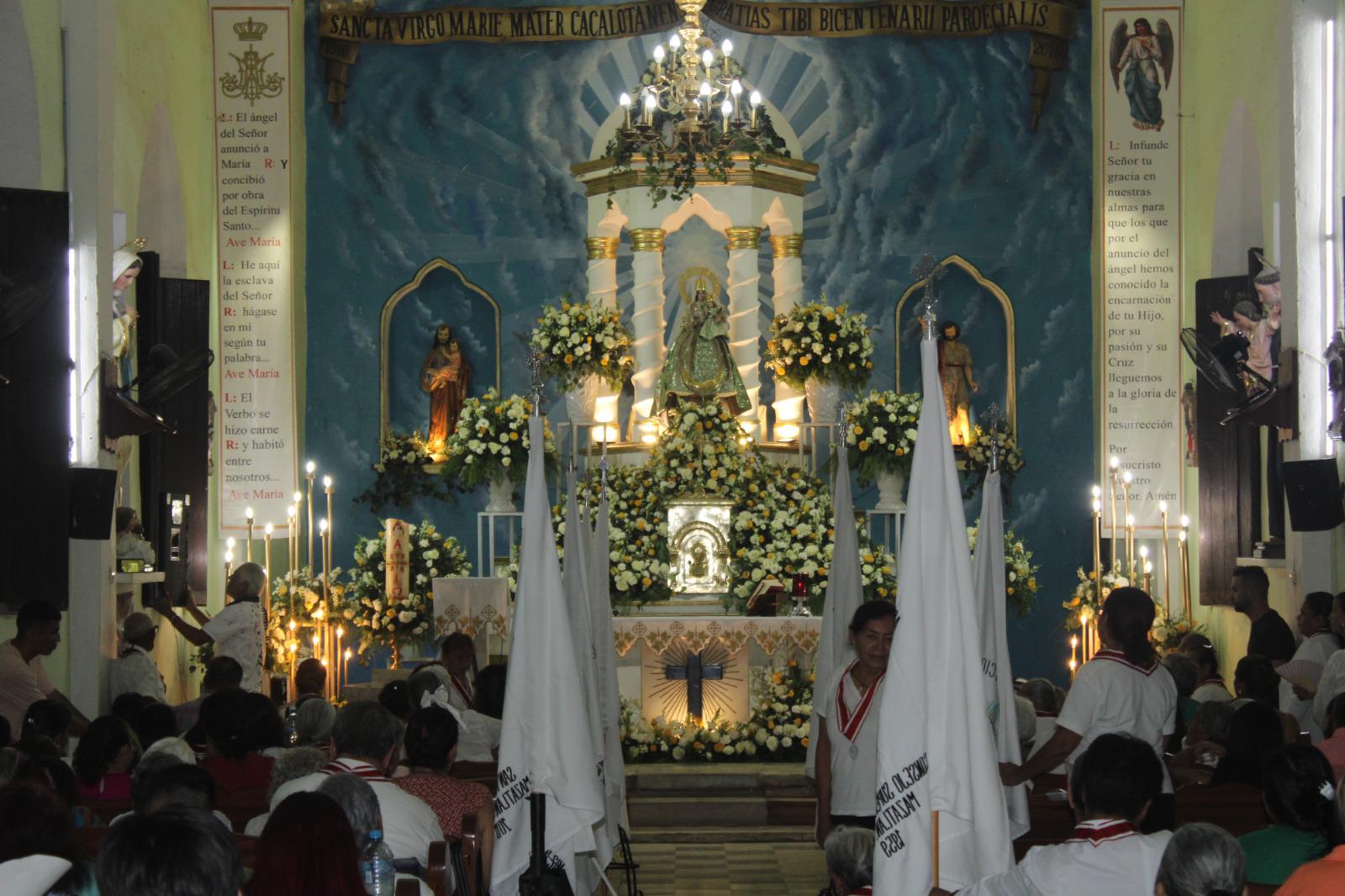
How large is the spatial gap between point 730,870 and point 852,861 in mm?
4731

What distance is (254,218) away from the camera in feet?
48.9

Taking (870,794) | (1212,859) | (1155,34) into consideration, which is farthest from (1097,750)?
(1155,34)

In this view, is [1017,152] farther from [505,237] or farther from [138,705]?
[138,705]

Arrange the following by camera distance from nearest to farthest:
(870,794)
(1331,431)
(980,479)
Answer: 1. (870,794)
2. (1331,431)
3. (980,479)

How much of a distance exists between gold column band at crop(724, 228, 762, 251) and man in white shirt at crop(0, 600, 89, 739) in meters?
7.62

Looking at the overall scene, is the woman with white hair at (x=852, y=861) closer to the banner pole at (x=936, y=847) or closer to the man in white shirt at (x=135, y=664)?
the banner pole at (x=936, y=847)

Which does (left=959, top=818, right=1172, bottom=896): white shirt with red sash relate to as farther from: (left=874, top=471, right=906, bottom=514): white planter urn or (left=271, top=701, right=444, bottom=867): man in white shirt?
(left=874, top=471, right=906, bottom=514): white planter urn

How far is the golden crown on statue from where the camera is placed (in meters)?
14.9

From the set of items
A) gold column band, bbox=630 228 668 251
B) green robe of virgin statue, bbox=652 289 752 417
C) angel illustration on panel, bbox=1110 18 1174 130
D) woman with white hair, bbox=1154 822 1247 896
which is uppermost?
angel illustration on panel, bbox=1110 18 1174 130

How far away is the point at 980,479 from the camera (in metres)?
16.1

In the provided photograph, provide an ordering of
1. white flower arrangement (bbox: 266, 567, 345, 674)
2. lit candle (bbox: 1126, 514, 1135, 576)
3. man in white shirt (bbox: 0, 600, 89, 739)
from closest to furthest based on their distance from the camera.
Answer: man in white shirt (bbox: 0, 600, 89, 739), lit candle (bbox: 1126, 514, 1135, 576), white flower arrangement (bbox: 266, 567, 345, 674)

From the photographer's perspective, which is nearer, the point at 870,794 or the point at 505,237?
the point at 870,794

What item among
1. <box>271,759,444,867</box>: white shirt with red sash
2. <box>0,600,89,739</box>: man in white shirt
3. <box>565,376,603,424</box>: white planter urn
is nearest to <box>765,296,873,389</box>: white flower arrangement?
<box>565,376,603,424</box>: white planter urn

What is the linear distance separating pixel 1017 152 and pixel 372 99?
18.3 feet
